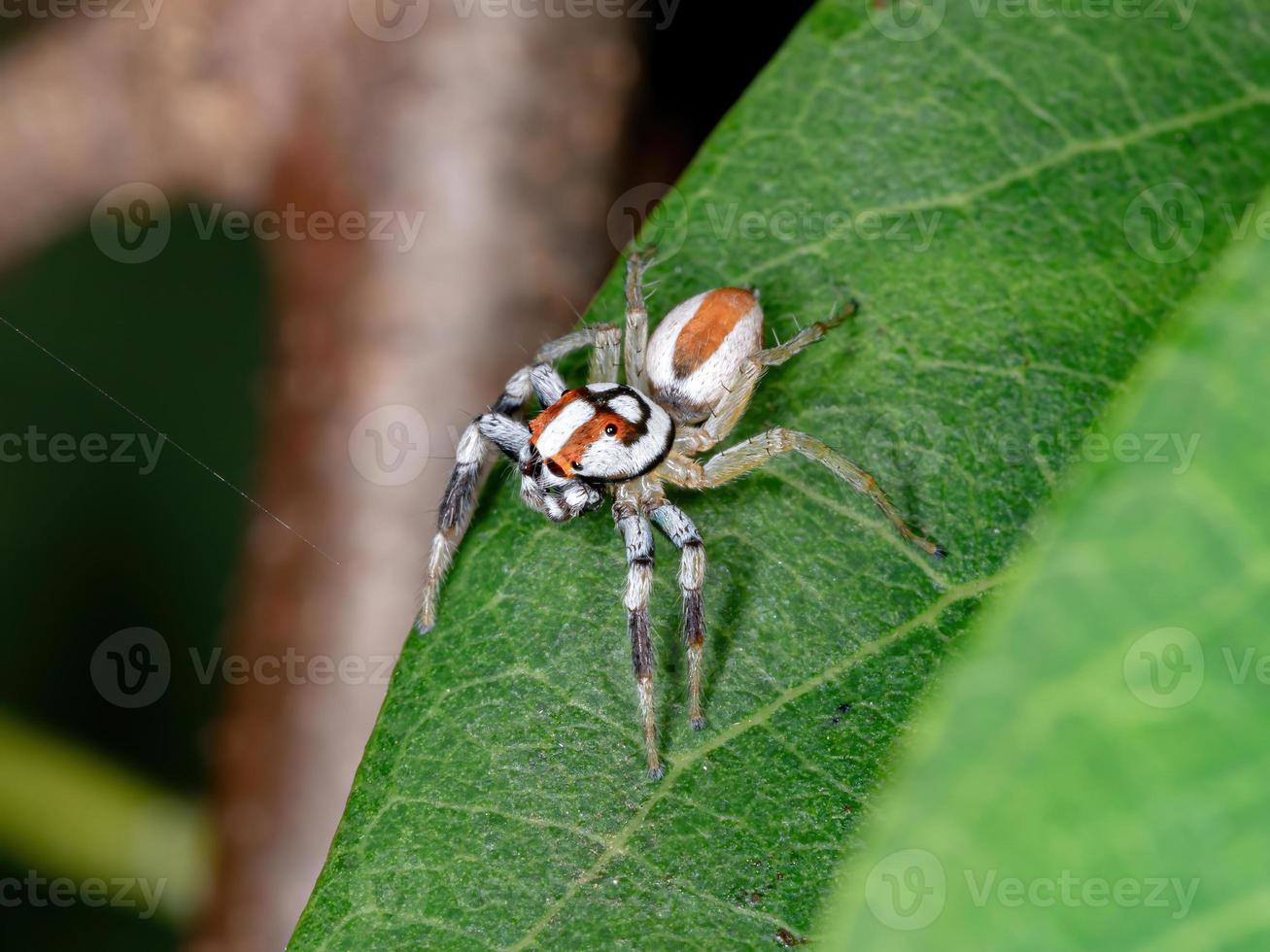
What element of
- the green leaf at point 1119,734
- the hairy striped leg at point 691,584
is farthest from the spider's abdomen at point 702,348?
the green leaf at point 1119,734

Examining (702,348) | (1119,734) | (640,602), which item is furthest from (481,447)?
(1119,734)

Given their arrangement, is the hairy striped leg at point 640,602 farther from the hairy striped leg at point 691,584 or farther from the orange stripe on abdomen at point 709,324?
the orange stripe on abdomen at point 709,324

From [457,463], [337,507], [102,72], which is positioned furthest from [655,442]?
[102,72]

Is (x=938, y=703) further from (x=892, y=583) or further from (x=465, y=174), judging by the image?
(x=465, y=174)

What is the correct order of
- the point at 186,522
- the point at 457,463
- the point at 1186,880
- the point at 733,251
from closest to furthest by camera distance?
the point at 1186,880 → the point at 733,251 → the point at 457,463 → the point at 186,522

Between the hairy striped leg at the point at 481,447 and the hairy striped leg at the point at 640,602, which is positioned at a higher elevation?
the hairy striped leg at the point at 481,447

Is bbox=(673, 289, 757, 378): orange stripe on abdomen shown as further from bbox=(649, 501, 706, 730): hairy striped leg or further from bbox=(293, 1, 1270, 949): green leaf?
bbox=(649, 501, 706, 730): hairy striped leg
